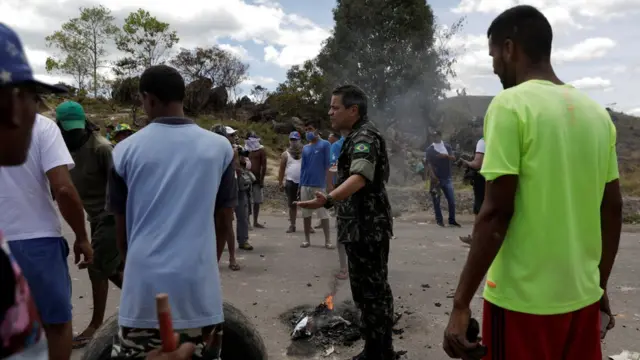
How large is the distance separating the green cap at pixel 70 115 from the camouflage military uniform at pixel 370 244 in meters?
1.93

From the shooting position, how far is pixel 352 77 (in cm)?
2866

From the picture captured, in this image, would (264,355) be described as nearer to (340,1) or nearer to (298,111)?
(340,1)

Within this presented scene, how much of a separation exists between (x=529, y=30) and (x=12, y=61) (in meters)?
1.69

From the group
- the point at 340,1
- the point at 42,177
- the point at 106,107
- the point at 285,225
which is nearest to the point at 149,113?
the point at 42,177

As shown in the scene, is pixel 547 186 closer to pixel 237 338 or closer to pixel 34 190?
pixel 237 338

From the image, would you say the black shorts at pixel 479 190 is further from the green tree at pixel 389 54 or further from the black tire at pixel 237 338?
the green tree at pixel 389 54

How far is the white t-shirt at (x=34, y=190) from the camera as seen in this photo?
2641 mm

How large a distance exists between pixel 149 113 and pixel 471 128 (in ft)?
92.8

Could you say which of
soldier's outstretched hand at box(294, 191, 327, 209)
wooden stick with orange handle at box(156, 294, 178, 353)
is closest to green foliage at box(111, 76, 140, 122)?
soldier's outstretched hand at box(294, 191, 327, 209)

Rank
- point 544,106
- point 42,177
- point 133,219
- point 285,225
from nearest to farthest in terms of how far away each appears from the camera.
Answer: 1. point 544,106
2. point 133,219
3. point 42,177
4. point 285,225

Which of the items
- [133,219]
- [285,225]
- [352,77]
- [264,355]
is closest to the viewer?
[133,219]

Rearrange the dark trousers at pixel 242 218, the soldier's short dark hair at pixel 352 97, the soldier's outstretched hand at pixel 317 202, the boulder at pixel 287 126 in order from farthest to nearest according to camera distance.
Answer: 1. the boulder at pixel 287 126
2. the dark trousers at pixel 242 218
3. the soldier's short dark hair at pixel 352 97
4. the soldier's outstretched hand at pixel 317 202

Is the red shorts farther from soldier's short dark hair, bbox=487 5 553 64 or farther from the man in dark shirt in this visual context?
the man in dark shirt

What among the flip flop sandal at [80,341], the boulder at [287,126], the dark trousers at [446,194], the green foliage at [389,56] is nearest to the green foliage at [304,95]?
the boulder at [287,126]
